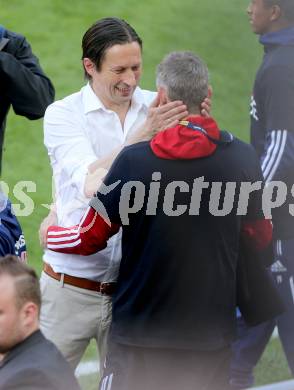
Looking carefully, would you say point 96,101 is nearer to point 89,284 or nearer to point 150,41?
point 89,284

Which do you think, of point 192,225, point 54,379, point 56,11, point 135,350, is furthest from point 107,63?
point 56,11

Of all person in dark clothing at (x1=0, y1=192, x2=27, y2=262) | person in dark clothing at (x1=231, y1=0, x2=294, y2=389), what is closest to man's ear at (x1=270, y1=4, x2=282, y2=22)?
person in dark clothing at (x1=231, y1=0, x2=294, y2=389)

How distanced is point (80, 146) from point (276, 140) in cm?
121

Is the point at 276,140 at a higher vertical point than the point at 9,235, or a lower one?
higher

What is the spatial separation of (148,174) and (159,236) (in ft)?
0.80

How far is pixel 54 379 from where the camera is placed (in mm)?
3705

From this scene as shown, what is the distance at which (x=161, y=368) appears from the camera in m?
4.48

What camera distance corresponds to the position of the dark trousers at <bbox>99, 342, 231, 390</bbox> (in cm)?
448

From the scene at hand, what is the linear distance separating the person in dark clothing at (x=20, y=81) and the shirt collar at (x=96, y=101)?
36cm

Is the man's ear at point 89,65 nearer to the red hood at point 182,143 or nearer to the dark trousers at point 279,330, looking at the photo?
the red hood at point 182,143

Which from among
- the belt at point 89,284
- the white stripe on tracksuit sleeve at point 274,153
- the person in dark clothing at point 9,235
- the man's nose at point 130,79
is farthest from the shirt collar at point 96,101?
the white stripe on tracksuit sleeve at point 274,153

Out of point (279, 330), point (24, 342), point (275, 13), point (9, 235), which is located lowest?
point (279, 330)

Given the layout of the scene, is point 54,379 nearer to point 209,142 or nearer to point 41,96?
point 209,142

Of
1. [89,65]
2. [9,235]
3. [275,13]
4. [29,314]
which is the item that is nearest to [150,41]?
[275,13]
